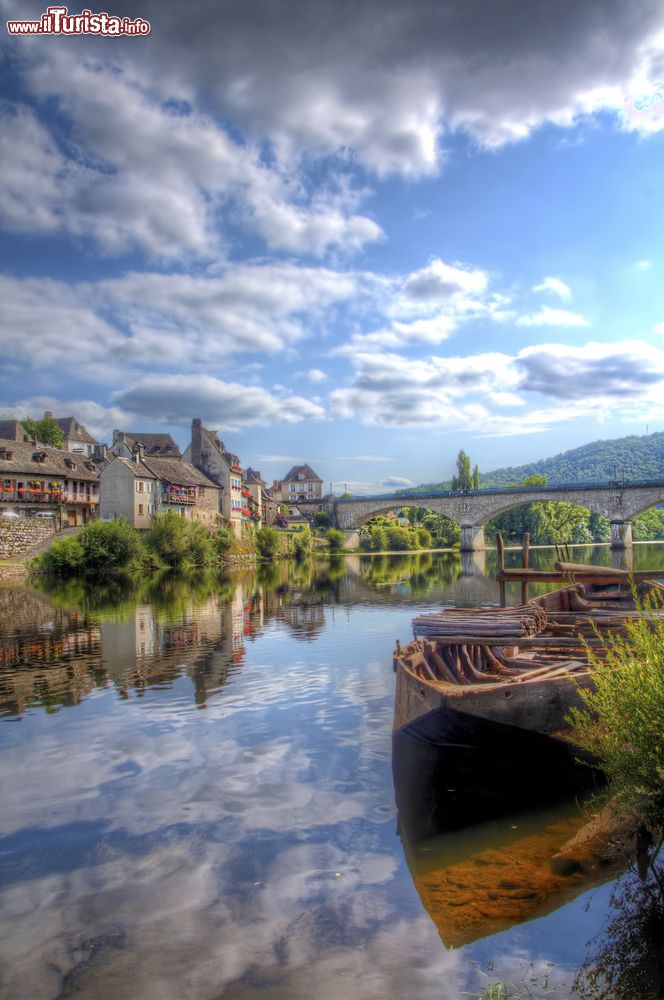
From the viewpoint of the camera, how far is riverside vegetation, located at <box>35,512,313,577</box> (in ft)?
159

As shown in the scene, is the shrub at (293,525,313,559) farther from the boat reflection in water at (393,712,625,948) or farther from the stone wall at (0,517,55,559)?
the boat reflection in water at (393,712,625,948)

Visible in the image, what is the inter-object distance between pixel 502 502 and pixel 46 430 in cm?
6006

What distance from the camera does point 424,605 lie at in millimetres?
31688

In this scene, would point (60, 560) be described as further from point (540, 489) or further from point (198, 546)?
point (540, 489)

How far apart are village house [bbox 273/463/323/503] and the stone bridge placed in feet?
122

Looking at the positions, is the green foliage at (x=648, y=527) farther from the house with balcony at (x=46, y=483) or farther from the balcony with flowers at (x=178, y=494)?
the house with balcony at (x=46, y=483)

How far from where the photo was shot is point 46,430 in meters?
80.6

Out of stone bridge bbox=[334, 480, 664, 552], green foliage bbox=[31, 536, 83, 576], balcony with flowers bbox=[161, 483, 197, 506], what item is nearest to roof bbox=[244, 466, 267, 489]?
stone bridge bbox=[334, 480, 664, 552]

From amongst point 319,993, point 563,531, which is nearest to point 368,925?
point 319,993

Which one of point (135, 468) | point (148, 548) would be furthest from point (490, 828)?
point (135, 468)

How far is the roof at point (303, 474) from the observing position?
147125 mm

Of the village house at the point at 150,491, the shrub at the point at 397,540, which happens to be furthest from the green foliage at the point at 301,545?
the shrub at the point at 397,540

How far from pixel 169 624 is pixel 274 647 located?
6395mm

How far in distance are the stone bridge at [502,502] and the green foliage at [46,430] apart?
147 ft
